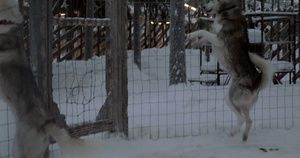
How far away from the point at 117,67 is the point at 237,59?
5.96 feet

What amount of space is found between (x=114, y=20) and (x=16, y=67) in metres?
2.39

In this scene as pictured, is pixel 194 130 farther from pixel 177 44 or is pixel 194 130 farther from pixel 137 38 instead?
pixel 137 38

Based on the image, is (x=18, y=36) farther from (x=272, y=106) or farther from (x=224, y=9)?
(x=272, y=106)

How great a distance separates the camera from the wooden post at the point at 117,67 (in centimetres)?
523

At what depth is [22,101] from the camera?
2.94 metres

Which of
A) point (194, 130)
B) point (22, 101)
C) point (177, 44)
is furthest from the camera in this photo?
point (177, 44)

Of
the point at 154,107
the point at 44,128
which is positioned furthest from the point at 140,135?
the point at 44,128

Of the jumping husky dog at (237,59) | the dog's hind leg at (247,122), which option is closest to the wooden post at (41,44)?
the jumping husky dog at (237,59)

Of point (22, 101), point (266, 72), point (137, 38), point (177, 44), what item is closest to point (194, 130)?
point (266, 72)

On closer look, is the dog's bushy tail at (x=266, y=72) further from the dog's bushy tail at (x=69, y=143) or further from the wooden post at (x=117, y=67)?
the dog's bushy tail at (x=69, y=143)

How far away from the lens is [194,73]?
12.1 metres

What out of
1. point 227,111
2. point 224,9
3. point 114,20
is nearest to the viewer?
point 114,20

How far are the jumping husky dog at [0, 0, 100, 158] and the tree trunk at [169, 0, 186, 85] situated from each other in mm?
6082

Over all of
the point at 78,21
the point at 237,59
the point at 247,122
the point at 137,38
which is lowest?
the point at 247,122
